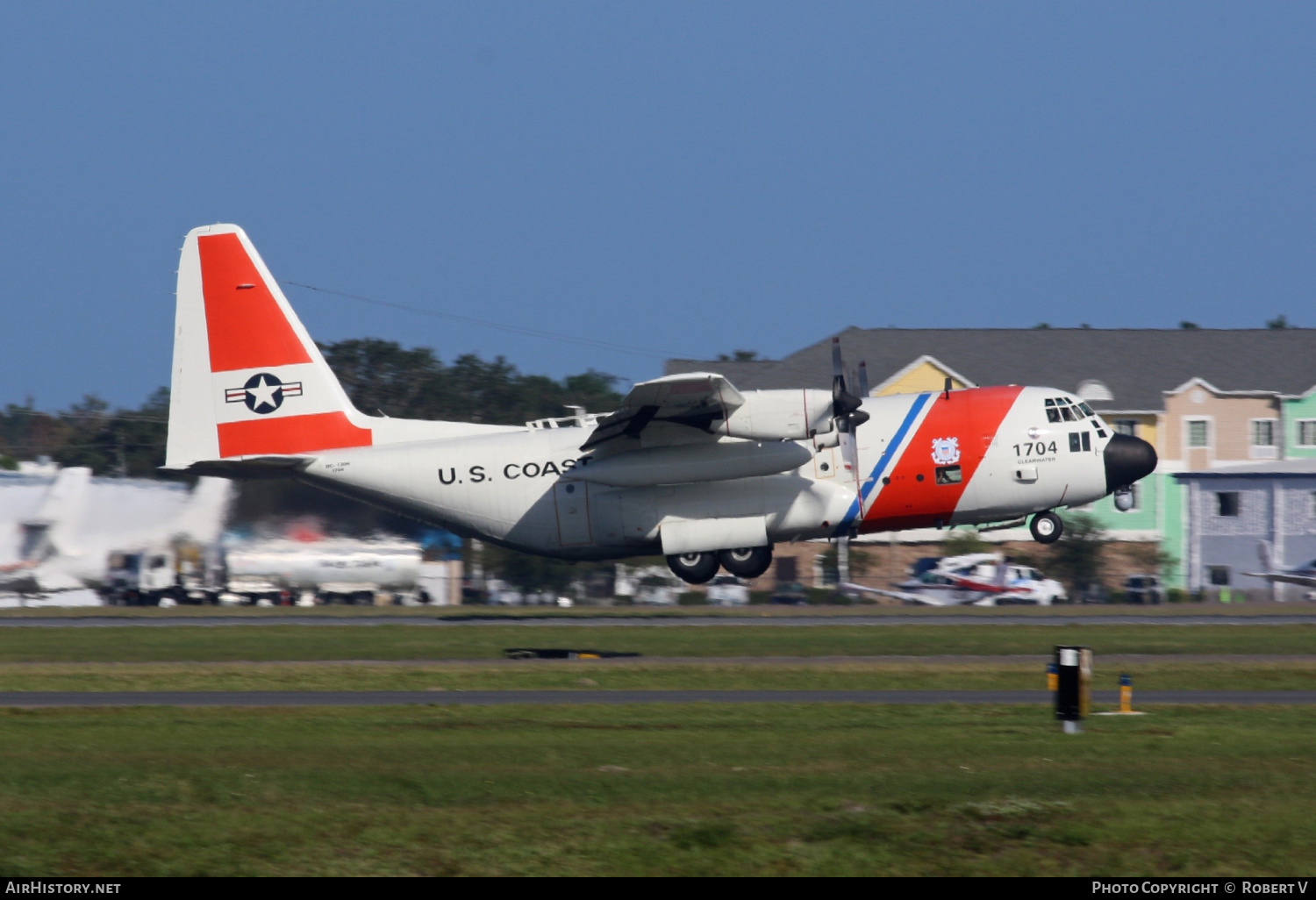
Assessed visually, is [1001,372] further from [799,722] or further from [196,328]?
[799,722]

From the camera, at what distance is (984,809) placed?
1091 cm

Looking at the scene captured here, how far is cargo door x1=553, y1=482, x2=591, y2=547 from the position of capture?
30.0m

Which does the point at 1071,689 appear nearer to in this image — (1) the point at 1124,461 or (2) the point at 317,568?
(1) the point at 1124,461

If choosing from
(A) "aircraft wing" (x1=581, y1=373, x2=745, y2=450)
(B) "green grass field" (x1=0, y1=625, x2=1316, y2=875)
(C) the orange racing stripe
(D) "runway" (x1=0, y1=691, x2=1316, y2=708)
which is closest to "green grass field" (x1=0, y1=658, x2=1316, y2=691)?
(B) "green grass field" (x1=0, y1=625, x2=1316, y2=875)

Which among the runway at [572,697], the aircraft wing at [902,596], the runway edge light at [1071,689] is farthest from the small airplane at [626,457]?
the aircraft wing at [902,596]

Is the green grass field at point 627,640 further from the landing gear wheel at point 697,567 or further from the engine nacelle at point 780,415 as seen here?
the engine nacelle at point 780,415

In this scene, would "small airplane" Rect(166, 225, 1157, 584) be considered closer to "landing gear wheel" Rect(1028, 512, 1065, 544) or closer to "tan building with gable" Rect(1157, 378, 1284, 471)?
"landing gear wheel" Rect(1028, 512, 1065, 544)

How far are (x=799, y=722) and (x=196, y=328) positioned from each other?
19.9 m

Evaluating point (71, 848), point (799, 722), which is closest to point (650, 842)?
point (71, 848)

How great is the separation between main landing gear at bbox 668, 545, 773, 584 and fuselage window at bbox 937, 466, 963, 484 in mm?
4045

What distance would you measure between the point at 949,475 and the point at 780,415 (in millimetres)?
4470

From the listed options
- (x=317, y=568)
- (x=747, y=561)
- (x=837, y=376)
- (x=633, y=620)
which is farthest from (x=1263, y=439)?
(x=317, y=568)

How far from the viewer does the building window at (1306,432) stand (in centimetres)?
6178

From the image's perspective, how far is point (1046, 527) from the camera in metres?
30.5
